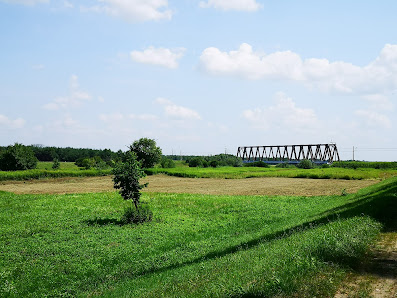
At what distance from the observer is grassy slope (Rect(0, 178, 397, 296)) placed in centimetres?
805

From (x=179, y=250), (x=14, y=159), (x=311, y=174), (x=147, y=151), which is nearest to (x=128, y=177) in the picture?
(x=179, y=250)

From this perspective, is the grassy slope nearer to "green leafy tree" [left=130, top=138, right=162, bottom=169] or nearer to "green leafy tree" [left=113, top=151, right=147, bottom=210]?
"green leafy tree" [left=113, top=151, right=147, bottom=210]

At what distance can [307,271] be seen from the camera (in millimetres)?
7629

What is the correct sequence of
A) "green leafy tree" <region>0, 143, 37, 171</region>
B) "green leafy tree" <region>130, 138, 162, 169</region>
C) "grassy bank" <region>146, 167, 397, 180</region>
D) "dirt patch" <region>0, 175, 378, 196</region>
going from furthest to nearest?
"green leafy tree" <region>130, 138, 162, 169</region> < "green leafy tree" <region>0, 143, 37, 171</region> < "grassy bank" <region>146, 167, 397, 180</region> < "dirt patch" <region>0, 175, 378, 196</region>

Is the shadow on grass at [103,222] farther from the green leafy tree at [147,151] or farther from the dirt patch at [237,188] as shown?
the green leafy tree at [147,151]

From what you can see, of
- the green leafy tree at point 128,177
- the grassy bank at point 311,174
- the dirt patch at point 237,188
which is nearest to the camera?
the green leafy tree at point 128,177

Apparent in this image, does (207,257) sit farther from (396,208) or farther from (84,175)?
(84,175)

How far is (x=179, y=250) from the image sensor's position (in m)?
15.3

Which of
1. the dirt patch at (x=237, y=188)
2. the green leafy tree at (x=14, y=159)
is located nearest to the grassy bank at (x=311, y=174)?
Result: the dirt patch at (x=237, y=188)

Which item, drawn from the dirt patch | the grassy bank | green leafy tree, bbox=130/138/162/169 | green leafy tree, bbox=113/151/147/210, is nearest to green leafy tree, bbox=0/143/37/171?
the dirt patch

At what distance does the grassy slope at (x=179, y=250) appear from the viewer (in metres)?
8.05

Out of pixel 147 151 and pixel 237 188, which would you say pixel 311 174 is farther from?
pixel 147 151

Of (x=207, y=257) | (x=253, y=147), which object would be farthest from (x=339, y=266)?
(x=253, y=147)

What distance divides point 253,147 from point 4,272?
136303mm
